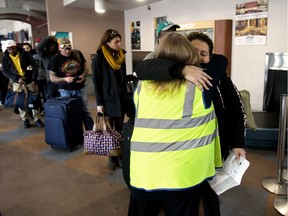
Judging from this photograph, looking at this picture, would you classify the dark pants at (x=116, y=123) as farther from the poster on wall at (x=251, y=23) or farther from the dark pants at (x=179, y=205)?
the poster on wall at (x=251, y=23)

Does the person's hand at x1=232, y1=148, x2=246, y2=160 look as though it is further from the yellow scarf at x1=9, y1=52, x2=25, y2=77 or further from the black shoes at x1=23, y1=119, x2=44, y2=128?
the yellow scarf at x1=9, y1=52, x2=25, y2=77

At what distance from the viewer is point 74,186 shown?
2.54 m

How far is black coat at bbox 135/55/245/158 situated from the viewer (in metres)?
1.03

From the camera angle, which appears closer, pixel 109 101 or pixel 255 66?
pixel 109 101

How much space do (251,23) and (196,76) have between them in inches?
135

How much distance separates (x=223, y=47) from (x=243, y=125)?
10.4 ft

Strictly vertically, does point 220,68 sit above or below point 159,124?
above

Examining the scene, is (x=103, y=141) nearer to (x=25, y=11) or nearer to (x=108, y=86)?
(x=108, y=86)

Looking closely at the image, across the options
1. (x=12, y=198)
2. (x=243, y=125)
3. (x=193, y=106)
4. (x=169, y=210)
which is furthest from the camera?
(x=12, y=198)

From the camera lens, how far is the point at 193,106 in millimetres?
998

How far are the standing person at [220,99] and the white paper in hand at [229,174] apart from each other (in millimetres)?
32

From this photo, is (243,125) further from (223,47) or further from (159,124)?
(223,47)

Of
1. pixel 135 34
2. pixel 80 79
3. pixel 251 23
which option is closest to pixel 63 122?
pixel 80 79

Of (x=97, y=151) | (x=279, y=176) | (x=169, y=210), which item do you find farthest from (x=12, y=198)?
(x=279, y=176)
